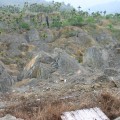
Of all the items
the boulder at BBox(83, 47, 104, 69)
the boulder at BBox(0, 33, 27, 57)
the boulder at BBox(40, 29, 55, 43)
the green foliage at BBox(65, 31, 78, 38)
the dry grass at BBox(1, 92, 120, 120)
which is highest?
the dry grass at BBox(1, 92, 120, 120)

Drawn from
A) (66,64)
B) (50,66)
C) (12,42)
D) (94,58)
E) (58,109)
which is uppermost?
(58,109)

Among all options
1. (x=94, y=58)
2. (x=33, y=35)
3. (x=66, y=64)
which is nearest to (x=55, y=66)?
(x=66, y=64)

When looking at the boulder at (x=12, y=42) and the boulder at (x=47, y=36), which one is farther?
the boulder at (x=47, y=36)

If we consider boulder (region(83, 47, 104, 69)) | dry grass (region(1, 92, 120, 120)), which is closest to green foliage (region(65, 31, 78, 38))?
boulder (region(83, 47, 104, 69))

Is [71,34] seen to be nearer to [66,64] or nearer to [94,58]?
[94,58]

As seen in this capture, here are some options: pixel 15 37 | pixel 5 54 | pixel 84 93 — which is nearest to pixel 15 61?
pixel 5 54

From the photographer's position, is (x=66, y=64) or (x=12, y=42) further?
(x=12, y=42)

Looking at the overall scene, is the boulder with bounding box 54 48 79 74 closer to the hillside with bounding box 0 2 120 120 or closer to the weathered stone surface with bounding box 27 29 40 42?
the hillside with bounding box 0 2 120 120

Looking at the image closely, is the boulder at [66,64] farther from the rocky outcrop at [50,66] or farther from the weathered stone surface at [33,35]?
the weathered stone surface at [33,35]

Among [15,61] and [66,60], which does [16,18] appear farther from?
[66,60]

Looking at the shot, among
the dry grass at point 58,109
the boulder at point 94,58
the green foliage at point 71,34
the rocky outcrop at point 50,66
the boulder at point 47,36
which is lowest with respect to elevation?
the boulder at point 47,36

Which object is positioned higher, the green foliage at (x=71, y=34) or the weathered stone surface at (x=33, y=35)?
the green foliage at (x=71, y=34)

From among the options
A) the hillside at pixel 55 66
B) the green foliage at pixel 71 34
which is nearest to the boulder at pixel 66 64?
the hillside at pixel 55 66

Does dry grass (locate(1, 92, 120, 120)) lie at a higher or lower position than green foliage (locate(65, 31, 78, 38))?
higher
